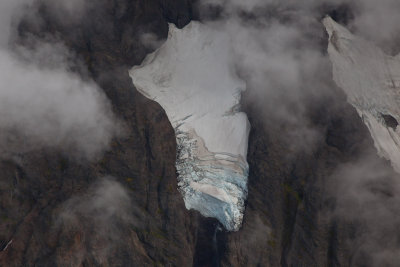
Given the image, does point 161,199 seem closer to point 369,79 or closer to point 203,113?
point 203,113

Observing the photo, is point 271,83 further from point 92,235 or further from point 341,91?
point 92,235

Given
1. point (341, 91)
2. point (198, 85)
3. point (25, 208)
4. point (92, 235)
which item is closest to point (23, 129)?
point (25, 208)

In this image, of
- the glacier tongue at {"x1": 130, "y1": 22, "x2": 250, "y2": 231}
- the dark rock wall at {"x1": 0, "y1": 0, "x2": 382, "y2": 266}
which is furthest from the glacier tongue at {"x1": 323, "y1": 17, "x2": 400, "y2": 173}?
the glacier tongue at {"x1": 130, "y1": 22, "x2": 250, "y2": 231}

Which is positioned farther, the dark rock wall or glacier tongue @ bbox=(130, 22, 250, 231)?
glacier tongue @ bbox=(130, 22, 250, 231)

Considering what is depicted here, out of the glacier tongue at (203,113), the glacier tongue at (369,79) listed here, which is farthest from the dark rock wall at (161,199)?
the glacier tongue at (369,79)

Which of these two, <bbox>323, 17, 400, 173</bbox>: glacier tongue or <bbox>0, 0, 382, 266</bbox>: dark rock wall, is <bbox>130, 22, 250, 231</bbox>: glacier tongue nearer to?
<bbox>0, 0, 382, 266</bbox>: dark rock wall

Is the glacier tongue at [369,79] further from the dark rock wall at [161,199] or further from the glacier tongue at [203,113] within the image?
the glacier tongue at [203,113]
